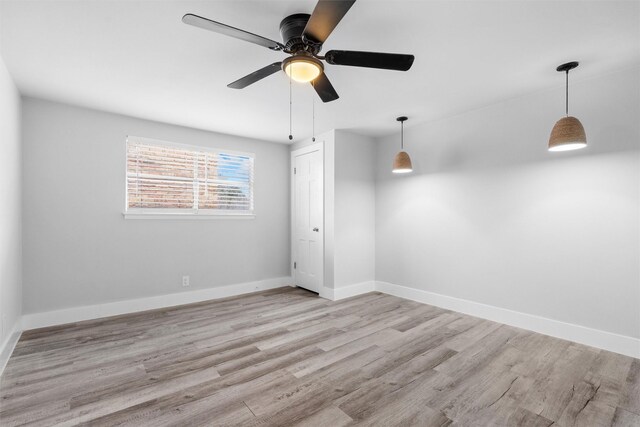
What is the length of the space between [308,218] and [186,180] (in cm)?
188

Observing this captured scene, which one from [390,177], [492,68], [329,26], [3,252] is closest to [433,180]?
[390,177]

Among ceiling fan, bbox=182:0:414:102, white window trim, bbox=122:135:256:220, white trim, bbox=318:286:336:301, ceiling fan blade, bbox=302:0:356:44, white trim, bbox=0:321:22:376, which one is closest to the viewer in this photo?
ceiling fan blade, bbox=302:0:356:44

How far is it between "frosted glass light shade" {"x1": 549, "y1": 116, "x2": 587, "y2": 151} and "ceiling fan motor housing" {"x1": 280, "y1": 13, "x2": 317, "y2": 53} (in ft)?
7.39

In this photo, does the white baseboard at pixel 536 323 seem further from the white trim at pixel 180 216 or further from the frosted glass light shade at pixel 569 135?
the white trim at pixel 180 216

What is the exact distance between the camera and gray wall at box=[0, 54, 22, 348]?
2461 millimetres

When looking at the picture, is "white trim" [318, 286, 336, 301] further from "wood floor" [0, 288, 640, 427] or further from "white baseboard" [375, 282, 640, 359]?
"white baseboard" [375, 282, 640, 359]

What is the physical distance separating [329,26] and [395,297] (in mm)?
3779

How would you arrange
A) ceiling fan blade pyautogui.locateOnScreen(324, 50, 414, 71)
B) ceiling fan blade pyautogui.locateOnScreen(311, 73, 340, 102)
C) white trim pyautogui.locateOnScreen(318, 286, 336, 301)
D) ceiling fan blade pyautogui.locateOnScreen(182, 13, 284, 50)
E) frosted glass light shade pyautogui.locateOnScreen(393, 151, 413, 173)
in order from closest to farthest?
ceiling fan blade pyautogui.locateOnScreen(182, 13, 284, 50), ceiling fan blade pyautogui.locateOnScreen(324, 50, 414, 71), ceiling fan blade pyautogui.locateOnScreen(311, 73, 340, 102), frosted glass light shade pyautogui.locateOnScreen(393, 151, 413, 173), white trim pyautogui.locateOnScreen(318, 286, 336, 301)

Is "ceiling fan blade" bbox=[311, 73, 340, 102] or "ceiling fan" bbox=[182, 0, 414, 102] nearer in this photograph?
"ceiling fan" bbox=[182, 0, 414, 102]

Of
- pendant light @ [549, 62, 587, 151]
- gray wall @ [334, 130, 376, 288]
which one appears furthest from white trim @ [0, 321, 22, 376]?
pendant light @ [549, 62, 587, 151]

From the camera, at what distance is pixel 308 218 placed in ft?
15.8

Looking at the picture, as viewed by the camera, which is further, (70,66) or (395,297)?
(395,297)

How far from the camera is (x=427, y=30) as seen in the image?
6.68 feet

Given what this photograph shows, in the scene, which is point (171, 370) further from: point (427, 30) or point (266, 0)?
point (427, 30)
